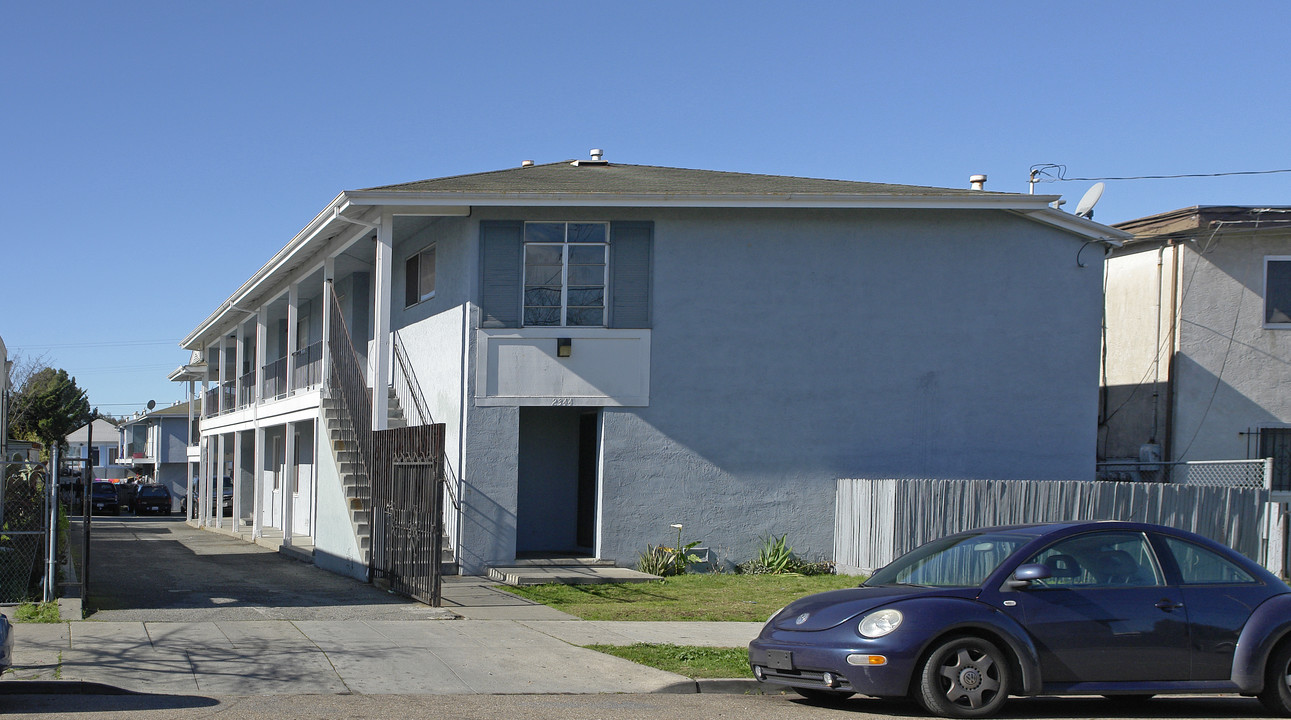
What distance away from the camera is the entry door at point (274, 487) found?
30.3 meters

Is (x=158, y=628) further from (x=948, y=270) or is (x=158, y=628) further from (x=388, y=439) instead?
(x=948, y=270)

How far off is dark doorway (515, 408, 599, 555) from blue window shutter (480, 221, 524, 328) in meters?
2.14

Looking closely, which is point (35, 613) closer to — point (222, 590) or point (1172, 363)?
point (222, 590)

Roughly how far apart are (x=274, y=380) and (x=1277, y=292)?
19.9 m

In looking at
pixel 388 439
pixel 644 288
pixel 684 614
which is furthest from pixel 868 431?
pixel 388 439

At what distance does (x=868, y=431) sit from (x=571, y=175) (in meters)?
6.47

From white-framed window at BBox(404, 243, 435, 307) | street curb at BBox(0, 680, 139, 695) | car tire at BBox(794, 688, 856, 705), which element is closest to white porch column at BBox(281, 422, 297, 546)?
white-framed window at BBox(404, 243, 435, 307)

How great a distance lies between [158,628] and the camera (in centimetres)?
1143

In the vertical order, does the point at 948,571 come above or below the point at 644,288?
below

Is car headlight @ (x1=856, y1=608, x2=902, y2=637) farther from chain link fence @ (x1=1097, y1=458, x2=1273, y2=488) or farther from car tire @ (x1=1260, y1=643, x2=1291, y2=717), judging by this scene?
chain link fence @ (x1=1097, y1=458, x2=1273, y2=488)

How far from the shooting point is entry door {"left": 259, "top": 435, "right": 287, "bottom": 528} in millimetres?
30312

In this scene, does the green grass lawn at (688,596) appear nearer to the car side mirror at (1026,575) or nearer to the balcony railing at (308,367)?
the car side mirror at (1026,575)

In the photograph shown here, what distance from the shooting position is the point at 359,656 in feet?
33.5

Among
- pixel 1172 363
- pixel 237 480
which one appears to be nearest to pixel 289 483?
pixel 237 480
